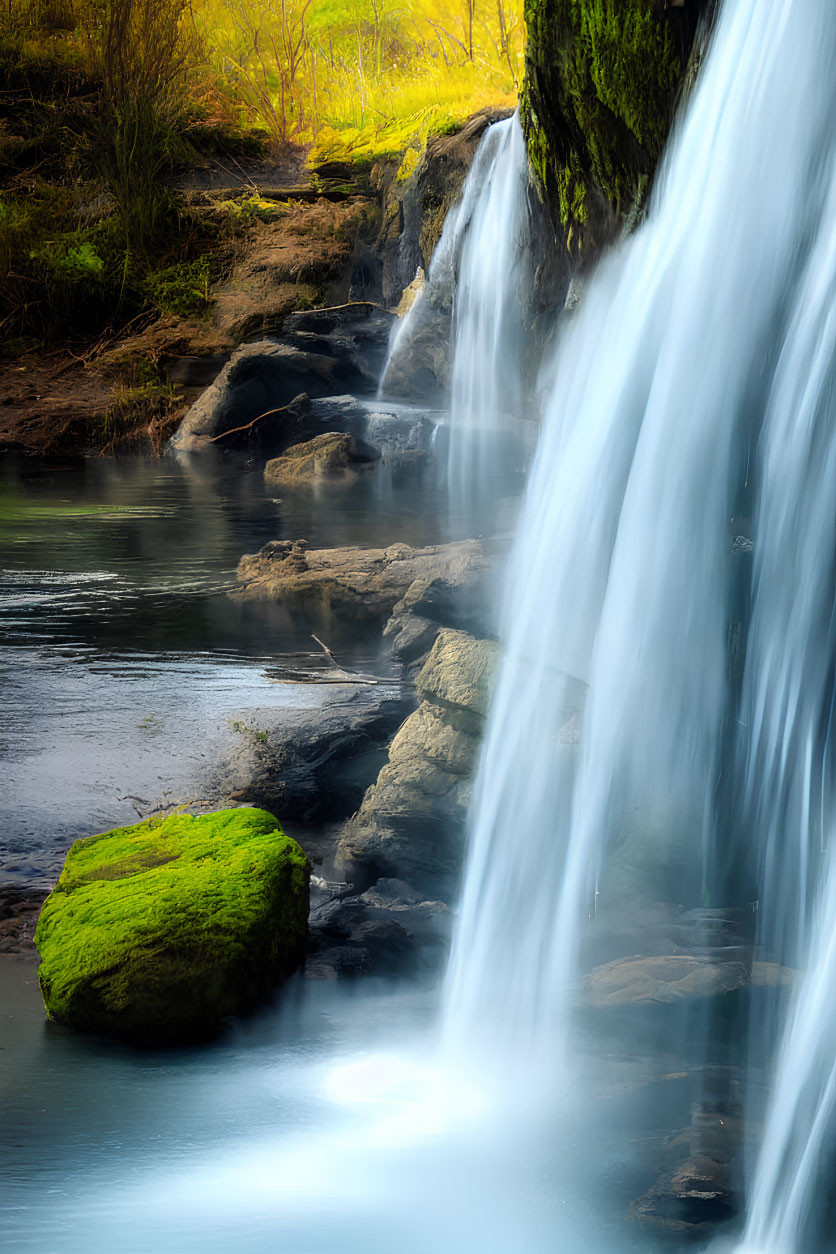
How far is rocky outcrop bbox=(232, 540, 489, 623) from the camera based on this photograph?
321 inches

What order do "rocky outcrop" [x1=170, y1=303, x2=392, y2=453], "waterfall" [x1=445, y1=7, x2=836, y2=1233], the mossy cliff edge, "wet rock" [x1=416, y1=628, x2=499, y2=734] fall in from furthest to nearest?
"rocky outcrop" [x1=170, y1=303, x2=392, y2=453] < the mossy cliff edge < "wet rock" [x1=416, y1=628, x2=499, y2=734] < "waterfall" [x1=445, y1=7, x2=836, y2=1233]

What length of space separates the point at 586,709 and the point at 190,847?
1.66 m

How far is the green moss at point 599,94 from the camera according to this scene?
550cm

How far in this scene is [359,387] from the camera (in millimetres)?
18391

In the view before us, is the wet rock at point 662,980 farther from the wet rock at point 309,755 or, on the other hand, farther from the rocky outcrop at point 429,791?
the wet rock at point 309,755

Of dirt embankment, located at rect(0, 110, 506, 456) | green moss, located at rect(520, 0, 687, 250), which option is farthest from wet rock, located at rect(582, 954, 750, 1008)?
dirt embankment, located at rect(0, 110, 506, 456)

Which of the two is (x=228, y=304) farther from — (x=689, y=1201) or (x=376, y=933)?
(x=689, y=1201)

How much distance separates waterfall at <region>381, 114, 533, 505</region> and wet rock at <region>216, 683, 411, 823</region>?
7.87m

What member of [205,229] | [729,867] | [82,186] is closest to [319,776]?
[729,867]

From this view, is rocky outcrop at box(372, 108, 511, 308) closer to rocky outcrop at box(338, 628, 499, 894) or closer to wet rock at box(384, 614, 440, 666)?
wet rock at box(384, 614, 440, 666)

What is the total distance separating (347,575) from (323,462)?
24.8 ft

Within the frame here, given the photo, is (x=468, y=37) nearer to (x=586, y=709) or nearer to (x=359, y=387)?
(x=359, y=387)

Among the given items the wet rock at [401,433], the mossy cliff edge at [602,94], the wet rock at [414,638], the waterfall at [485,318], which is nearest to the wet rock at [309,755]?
the wet rock at [414,638]

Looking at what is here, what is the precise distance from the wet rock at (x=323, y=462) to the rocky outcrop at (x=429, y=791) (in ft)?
35.4
